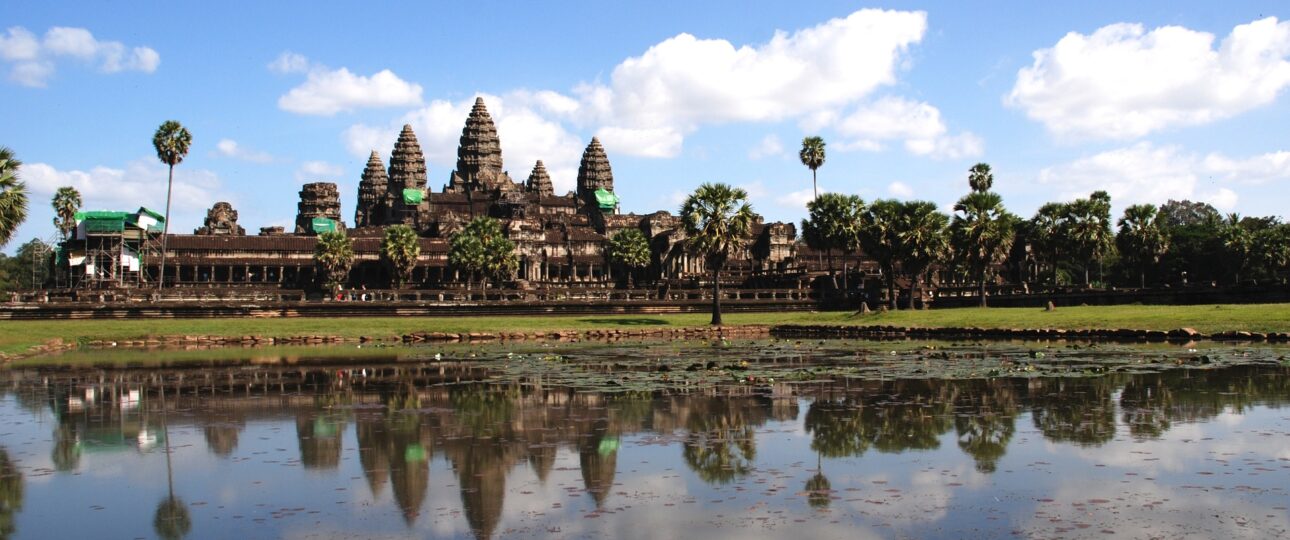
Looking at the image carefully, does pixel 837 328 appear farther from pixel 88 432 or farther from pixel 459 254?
pixel 459 254

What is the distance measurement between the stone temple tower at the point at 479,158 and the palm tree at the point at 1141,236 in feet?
298

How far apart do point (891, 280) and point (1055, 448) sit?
2459 inches

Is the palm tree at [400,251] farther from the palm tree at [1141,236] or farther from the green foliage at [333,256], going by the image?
the palm tree at [1141,236]

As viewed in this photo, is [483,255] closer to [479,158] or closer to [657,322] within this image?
[657,322]

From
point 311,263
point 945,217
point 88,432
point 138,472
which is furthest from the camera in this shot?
point 311,263

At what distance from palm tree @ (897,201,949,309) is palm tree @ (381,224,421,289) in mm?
51683

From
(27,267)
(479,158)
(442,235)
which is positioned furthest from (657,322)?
(27,267)

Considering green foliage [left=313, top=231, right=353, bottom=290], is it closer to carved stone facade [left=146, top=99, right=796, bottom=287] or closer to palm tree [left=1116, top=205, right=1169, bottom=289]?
carved stone facade [left=146, top=99, right=796, bottom=287]

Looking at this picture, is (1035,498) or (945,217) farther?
(945,217)

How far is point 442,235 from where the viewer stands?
449 feet

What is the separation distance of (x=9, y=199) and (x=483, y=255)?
67485mm

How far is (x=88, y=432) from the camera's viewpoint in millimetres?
20203

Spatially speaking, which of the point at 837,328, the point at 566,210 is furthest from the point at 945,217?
the point at 566,210

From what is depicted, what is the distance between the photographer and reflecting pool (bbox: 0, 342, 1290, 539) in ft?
39.9
